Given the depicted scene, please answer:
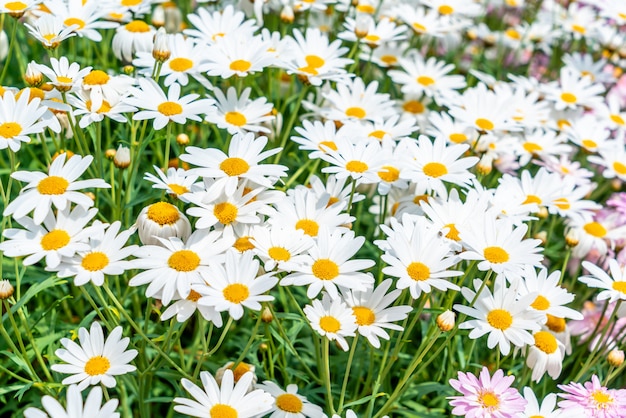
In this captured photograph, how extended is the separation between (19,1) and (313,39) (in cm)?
103

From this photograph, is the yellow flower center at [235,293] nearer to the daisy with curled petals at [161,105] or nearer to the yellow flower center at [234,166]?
the yellow flower center at [234,166]

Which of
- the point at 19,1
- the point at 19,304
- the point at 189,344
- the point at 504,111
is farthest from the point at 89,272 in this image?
the point at 504,111

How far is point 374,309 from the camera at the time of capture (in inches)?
73.3

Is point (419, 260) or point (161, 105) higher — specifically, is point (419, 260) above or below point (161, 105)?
below

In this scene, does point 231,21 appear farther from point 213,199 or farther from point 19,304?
point 19,304

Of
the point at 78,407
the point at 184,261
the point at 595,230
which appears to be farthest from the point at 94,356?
the point at 595,230

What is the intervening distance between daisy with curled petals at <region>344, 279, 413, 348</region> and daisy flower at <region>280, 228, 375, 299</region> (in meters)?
0.05

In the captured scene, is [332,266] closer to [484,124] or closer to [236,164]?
[236,164]

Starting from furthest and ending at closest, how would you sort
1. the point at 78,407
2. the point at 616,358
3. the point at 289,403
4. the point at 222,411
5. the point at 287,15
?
the point at 287,15 → the point at 616,358 → the point at 289,403 → the point at 222,411 → the point at 78,407

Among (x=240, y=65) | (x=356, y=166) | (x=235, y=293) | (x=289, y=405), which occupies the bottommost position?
(x=289, y=405)

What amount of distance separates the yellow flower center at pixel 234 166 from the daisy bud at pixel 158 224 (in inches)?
7.3

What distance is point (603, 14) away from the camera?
3629 mm

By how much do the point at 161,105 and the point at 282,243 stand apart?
0.59 metres

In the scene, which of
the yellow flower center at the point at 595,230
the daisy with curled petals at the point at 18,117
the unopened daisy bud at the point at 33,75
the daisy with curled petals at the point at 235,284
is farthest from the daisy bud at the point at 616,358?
the unopened daisy bud at the point at 33,75
